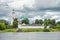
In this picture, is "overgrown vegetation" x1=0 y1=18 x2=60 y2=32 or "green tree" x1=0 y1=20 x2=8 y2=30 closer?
"overgrown vegetation" x1=0 y1=18 x2=60 y2=32

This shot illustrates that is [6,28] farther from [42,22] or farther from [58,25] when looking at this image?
[58,25]

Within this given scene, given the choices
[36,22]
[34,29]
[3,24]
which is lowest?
[34,29]

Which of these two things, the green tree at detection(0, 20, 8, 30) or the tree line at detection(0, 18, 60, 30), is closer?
the tree line at detection(0, 18, 60, 30)

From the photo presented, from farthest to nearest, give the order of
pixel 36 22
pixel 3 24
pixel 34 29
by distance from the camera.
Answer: pixel 34 29, pixel 36 22, pixel 3 24

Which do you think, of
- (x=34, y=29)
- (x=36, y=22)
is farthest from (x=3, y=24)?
(x=36, y=22)

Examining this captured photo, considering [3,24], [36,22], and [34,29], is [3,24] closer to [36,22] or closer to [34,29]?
[34,29]

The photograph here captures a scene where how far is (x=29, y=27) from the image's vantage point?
34094mm

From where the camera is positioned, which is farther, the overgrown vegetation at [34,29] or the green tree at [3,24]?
the green tree at [3,24]

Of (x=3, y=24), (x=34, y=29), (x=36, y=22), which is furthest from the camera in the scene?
(x=34, y=29)

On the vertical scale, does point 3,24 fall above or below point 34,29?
above

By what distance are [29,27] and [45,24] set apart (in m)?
2.52

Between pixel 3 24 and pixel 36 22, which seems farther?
pixel 36 22

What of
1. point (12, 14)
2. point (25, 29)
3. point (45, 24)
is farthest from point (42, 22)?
point (12, 14)

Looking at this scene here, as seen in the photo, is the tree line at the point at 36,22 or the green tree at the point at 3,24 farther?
the green tree at the point at 3,24
